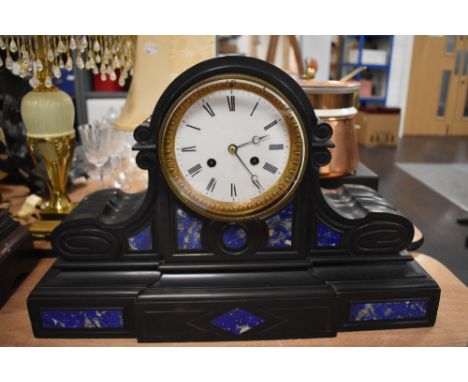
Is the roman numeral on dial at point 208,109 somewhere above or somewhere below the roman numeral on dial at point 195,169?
above

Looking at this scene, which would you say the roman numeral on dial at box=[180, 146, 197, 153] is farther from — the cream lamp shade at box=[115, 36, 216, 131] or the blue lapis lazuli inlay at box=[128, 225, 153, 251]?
the cream lamp shade at box=[115, 36, 216, 131]

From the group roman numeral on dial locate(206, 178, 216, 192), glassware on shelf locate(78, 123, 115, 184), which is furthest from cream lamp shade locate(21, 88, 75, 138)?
roman numeral on dial locate(206, 178, 216, 192)

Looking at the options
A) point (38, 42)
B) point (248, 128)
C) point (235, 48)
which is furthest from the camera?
point (235, 48)

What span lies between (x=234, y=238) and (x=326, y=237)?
0.20 meters

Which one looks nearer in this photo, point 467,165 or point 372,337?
point 372,337

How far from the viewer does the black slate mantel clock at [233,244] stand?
830 mm

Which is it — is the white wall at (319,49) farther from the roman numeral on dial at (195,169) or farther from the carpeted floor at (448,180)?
the roman numeral on dial at (195,169)

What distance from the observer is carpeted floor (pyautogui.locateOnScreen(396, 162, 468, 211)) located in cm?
187

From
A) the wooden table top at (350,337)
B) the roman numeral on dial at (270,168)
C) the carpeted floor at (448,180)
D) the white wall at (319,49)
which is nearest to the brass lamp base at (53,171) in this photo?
the wooden table top at (350,337)

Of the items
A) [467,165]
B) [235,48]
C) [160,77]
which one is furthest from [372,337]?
[235,48]

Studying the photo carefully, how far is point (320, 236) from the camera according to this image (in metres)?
0.93

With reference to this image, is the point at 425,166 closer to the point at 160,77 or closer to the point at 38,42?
the point at 160,77

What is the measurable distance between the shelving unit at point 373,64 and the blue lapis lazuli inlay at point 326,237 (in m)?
3.45

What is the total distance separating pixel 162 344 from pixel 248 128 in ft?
1.59
